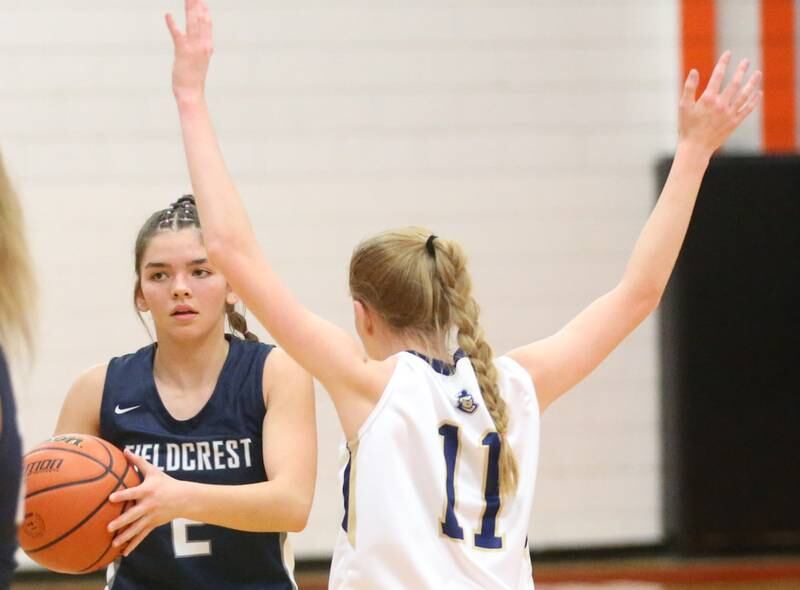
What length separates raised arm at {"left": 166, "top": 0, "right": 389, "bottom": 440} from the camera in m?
2.62

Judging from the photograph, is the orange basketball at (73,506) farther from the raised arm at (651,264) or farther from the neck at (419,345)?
the raised arm at (651,264)

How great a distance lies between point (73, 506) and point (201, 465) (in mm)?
412

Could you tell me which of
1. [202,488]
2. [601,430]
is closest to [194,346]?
[202,488]

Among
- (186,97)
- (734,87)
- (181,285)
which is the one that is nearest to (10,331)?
(186,97)

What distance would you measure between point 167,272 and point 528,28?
16.4 feet

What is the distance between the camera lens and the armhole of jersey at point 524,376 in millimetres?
2969

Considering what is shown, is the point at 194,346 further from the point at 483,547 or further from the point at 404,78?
the point at 404,78

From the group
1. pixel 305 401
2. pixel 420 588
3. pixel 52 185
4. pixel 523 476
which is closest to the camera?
pixel 420 588

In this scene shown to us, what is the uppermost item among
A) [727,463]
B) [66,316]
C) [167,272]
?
[167,272]

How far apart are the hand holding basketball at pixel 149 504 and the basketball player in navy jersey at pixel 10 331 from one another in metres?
0.68

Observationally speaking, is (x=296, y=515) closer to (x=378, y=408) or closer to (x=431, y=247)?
(x=378, y=408)

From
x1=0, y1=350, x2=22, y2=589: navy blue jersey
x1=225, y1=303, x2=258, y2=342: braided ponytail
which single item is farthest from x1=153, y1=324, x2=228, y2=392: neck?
x1=0, y1=350, x2=22, y2=589: navy blue jersey

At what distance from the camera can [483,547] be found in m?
A: 2.79

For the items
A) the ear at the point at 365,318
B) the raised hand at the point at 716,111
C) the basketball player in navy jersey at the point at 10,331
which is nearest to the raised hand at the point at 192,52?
the basketball player in navy jersey at the point at 10,331
